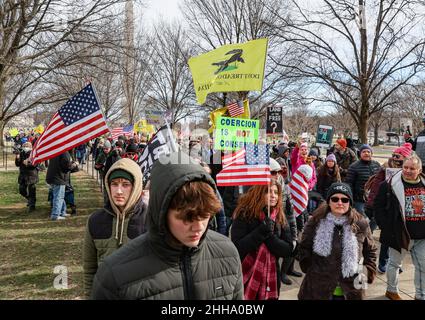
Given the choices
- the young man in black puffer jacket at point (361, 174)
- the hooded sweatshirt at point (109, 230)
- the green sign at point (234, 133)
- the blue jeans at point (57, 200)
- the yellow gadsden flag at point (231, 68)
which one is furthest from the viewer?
the blue jeans at point (57, 200)

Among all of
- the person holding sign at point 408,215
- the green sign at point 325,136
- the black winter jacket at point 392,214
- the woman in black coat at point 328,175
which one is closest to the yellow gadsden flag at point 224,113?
the woman in black coat at point 328,175

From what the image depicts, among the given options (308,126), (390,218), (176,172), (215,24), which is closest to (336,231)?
(390,218)

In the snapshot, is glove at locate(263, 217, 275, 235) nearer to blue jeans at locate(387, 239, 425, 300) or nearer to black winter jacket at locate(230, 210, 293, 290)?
black winter jacket at locate(230, 210, 293, 290)

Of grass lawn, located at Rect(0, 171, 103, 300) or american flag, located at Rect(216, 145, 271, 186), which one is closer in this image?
american flag, located at Rect(216, 145, 271, 186)

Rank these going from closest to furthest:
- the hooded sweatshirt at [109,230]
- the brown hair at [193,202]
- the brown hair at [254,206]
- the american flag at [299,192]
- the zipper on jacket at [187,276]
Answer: the brown hair at [193,202], the zipper on jacket at [187,276], the hooded sweatshirt at [109,230], the brown hair at [254,206], the american flag at [299,192]

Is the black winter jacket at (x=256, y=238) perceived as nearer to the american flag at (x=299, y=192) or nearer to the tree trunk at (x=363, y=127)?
the american flag at (x=299, y=192)

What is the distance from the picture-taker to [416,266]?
4500mm

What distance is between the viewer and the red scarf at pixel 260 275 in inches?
137

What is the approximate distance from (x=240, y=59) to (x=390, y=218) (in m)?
3.60

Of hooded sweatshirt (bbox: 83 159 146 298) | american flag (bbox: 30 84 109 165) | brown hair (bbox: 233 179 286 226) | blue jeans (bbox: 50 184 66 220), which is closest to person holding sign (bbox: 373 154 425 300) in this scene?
brown hair (bbox: 233 179 286 226)

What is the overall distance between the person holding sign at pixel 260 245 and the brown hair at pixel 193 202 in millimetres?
1869

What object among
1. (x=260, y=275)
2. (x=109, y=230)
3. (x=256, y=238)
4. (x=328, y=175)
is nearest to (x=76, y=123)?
(x=109, y=230)

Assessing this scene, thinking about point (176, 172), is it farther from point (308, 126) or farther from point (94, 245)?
point (308, 126)

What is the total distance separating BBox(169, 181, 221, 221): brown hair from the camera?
5.33 ft
